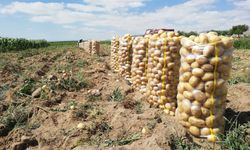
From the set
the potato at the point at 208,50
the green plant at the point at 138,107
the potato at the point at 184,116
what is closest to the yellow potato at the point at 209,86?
the potato at the point at 208,50

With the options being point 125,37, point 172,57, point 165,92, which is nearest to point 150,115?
point 165,92

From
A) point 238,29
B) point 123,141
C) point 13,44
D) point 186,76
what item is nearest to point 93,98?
point 123,141

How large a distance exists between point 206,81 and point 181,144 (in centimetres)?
87

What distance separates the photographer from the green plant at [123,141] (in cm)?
401

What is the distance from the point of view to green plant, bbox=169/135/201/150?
148 inches

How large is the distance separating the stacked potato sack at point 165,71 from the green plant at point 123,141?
1.37 metres

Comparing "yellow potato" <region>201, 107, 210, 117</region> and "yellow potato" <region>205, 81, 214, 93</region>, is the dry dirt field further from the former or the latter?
"yellow potato" <region>205, 81, 214, 93</region>

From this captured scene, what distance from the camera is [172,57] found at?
5367 mm

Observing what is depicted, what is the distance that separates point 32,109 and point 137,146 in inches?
104

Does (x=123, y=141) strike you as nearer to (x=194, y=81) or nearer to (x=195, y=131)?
(x=195, y=131)

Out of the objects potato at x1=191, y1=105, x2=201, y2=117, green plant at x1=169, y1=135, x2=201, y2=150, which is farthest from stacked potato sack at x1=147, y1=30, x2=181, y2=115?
green plant at x1=169, y1=135, x2=201, y2=150

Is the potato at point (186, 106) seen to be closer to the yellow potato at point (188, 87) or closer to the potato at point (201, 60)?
the yellow potato at point (188, 87)

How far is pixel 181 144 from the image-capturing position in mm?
3781

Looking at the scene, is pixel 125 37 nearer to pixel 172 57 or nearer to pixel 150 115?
pixel 172 57
